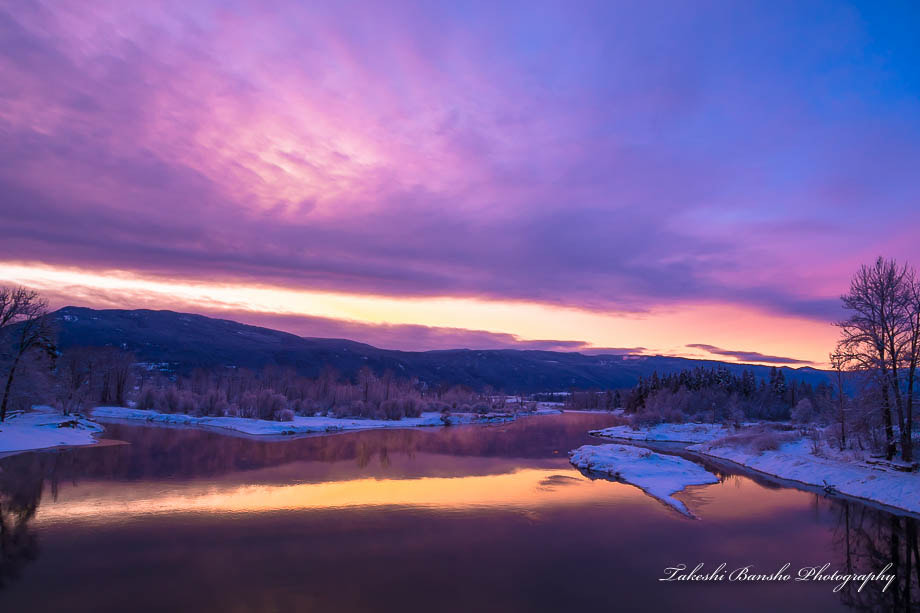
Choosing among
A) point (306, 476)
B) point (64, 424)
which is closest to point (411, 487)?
point (306, 476)

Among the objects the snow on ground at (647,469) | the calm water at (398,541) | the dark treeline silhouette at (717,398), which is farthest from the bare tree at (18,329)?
the dark treeline silhouette at (717,398)

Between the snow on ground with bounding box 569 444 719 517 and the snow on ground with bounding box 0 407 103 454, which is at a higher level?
the snow on ground with bounding box 569 444 719 517

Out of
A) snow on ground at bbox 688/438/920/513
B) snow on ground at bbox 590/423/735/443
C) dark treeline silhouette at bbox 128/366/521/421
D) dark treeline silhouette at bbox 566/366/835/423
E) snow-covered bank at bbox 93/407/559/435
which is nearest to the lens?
snow on ground at bbox 688/438/920/513

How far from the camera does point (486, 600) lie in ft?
44.3

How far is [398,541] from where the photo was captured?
18.5m

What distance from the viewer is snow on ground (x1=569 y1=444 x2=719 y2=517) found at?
31997 mm

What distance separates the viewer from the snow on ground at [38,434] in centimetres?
3956

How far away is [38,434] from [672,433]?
261 feet

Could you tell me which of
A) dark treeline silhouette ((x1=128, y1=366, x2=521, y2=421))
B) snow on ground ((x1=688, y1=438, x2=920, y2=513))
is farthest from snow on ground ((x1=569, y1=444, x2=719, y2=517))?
dark treeline silhouette ((x1=128, y1=366, x2=521, y2=421))

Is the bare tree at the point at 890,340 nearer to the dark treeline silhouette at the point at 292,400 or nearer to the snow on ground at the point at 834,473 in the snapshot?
the snow on ground at the point at 834,473

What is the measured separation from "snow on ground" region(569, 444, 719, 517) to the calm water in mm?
1888

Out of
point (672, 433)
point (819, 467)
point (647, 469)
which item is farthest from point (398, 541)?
point (672, 433)

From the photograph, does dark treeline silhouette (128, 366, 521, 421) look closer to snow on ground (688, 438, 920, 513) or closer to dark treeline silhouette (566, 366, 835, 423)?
dark treeline silhouette (566, 366, 835, 423)

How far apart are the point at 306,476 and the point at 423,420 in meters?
69.6
